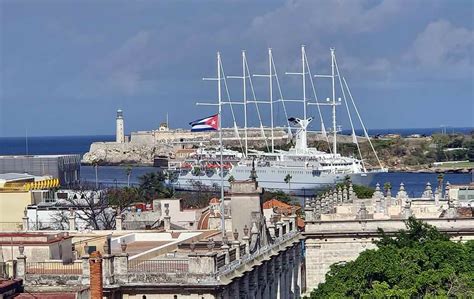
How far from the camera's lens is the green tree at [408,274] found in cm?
5016

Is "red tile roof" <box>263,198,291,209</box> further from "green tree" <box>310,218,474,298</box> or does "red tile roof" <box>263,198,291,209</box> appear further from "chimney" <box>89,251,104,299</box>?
"chimney" <box>89,251,104,299</box>

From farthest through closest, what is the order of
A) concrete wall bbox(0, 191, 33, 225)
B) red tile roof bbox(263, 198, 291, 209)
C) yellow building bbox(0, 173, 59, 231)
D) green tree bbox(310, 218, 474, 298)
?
red tile roof bbox(263, 198, 291, 209) < concrete wall bbox(0, 191, 33, 225) < yellow building bbox(0, 173, 59, 231) < green tree bbox(310, 218, 474, 298)

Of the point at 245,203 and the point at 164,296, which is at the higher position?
the point at 245,203

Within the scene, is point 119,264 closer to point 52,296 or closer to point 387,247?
point 52,296

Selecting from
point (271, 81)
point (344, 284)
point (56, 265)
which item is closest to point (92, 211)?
point (344, 284)

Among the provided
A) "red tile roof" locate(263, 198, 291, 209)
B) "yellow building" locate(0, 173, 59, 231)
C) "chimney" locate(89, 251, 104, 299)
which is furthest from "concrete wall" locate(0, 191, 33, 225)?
"chimney" locate(89, 251, 104, 299)

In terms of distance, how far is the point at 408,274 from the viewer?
52000 mm

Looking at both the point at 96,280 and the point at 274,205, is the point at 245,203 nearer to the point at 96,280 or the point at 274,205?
the point at 96,280

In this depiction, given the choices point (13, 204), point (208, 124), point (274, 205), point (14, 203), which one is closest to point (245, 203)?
point (208, 124)

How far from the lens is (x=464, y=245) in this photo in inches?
2318

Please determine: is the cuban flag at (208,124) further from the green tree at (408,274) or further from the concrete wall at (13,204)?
the concrete wall at (13,204)

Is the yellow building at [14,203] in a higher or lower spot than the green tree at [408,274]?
higher

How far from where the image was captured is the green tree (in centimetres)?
5016

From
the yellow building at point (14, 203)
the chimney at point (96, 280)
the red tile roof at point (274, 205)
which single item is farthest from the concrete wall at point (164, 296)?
the red tile roof at point (274, 205)
